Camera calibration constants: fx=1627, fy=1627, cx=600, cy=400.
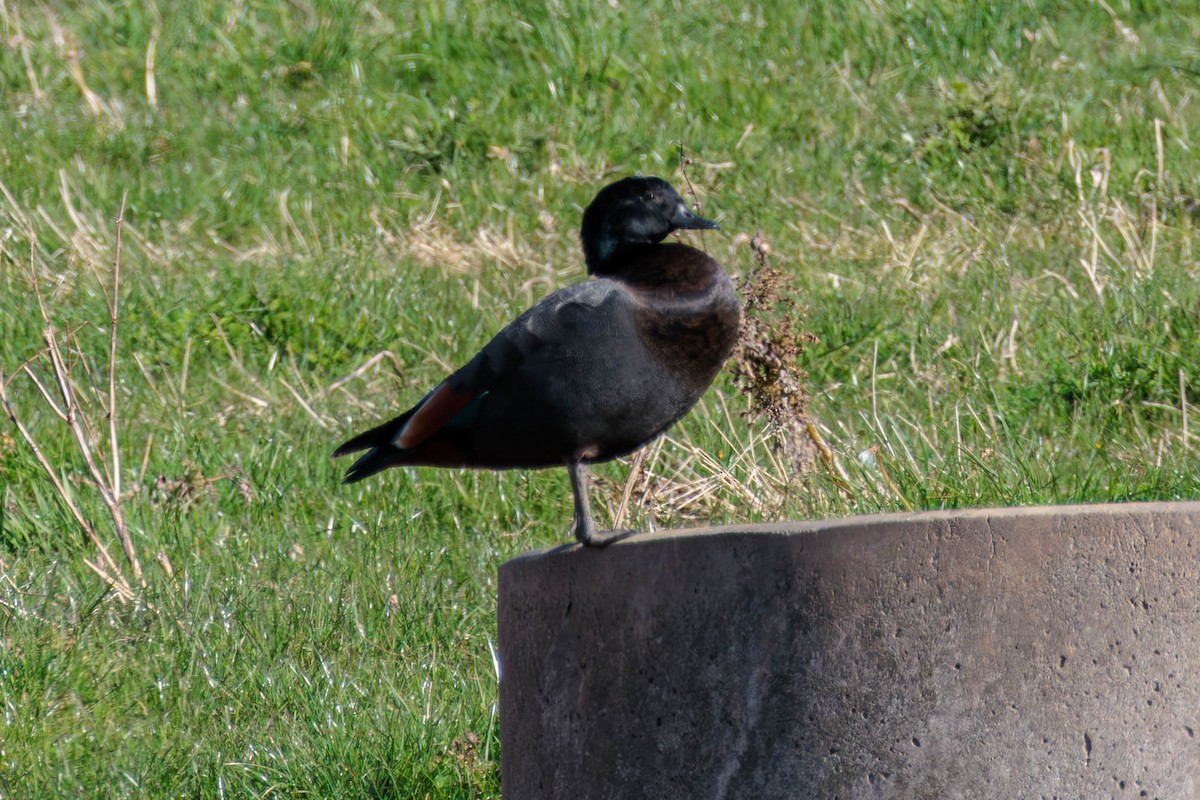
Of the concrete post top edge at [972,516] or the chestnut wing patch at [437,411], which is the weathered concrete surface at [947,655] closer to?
the concrete post top edge at [972,516]

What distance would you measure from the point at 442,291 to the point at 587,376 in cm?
408

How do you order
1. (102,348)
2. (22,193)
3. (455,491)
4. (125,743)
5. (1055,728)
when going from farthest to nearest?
Result: 1. (22,193)
2. (102,348)
3. (455,491)
4. (125,743)
5. (1055,728)

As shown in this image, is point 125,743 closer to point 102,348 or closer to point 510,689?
point 510,689

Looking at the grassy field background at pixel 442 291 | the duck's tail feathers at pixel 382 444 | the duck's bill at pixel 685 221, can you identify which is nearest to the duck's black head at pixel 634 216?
the duck's bill at pixel 685 221

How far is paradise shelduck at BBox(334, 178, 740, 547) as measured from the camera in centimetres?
324

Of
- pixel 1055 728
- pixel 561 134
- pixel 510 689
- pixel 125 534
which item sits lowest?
pixel 561 134

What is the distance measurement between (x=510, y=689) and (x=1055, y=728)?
1086 mm

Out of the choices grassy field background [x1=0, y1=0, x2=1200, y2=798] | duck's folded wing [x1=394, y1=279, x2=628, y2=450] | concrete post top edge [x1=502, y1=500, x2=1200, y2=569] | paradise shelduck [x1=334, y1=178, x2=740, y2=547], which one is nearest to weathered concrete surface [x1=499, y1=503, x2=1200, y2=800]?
concrete post top edge [x1=502, y1=500, x2=1200, y2=569]

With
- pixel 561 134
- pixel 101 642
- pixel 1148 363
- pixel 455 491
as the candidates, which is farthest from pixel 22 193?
pixel 1148 363

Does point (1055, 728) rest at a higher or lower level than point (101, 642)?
higher

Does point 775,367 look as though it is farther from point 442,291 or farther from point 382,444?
point 442,291

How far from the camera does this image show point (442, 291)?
285 inches

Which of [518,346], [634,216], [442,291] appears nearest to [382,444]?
[518,346]

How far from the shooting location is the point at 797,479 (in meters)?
4.79
